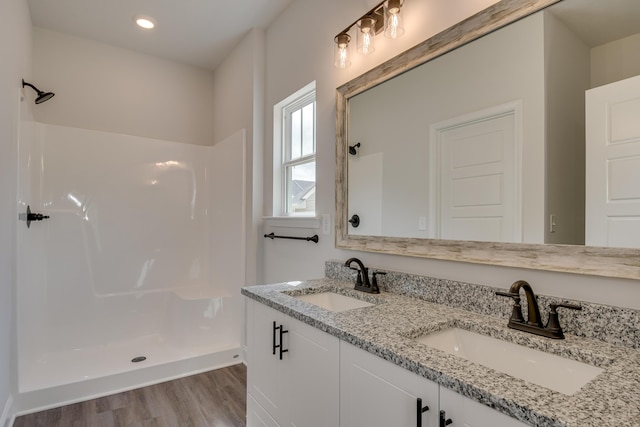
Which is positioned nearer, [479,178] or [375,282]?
[479,178]

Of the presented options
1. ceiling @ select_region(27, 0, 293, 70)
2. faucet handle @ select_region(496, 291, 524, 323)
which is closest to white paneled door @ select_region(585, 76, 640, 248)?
faucet handle @ select_region(496, 291, 524, 323)

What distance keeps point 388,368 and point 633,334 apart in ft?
2.11

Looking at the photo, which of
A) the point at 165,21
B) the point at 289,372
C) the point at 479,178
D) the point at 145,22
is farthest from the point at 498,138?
the point at 145,22

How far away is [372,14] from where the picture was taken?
5.25ft

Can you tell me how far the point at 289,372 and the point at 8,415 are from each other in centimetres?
185

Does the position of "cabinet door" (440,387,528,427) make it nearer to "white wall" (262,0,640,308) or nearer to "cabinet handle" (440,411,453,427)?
"cabinet handle" (440,411,453,427)

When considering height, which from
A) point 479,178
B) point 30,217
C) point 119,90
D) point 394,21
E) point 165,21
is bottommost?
point 30,217

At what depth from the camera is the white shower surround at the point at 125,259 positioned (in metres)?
2.54

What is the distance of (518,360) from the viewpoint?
962mm

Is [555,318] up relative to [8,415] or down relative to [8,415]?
up

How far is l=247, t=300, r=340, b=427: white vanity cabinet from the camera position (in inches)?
43.9

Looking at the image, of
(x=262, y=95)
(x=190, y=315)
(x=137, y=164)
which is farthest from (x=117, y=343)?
(x=262, y=95)

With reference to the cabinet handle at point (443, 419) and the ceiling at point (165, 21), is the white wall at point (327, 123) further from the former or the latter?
the cabinet handle at point (443, 419)

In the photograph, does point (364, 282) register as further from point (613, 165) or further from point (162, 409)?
point (162, 409)
